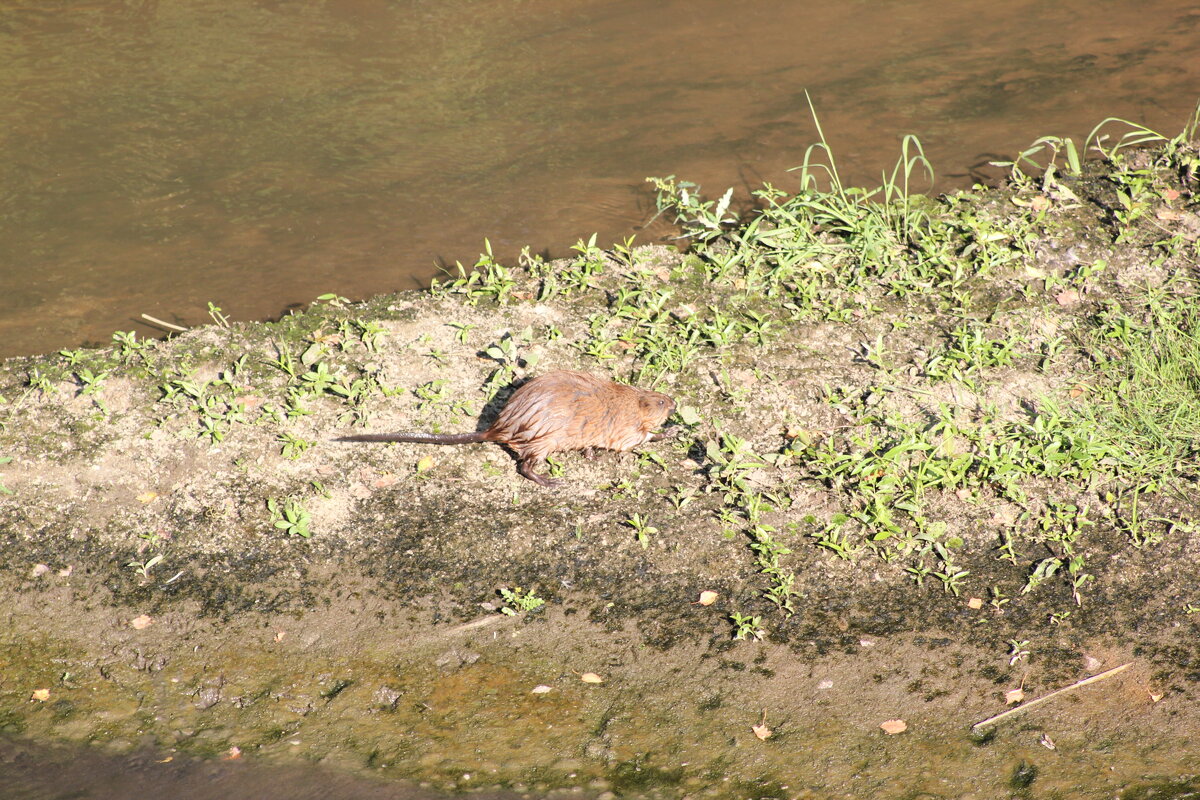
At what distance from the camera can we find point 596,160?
727 centimetres

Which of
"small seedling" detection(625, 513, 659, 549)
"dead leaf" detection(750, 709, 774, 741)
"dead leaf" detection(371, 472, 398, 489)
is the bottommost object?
"dead leaf" detection(750, 709, 774, 741)

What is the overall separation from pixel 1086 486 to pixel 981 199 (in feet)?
7.63

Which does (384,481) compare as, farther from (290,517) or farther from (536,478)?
(536,478)

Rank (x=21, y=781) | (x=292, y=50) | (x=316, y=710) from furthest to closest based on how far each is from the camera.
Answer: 1. (x=292, y=50)
2. (x=316, y=710)
3. (x=21, y=781)

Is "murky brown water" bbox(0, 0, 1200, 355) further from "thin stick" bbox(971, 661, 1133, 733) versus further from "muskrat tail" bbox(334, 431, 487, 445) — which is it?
"thin stick" bbox(971, 661, 1133, 733)

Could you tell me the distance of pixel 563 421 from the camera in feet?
13.8

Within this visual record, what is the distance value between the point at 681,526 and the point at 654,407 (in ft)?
1.82

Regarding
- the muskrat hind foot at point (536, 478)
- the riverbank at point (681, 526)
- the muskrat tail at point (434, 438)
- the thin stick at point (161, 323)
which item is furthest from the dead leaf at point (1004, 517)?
the thin stick at point (161, 323)

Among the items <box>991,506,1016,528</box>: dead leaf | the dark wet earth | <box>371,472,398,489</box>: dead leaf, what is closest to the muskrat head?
<box>371,472,398,489</box>: dead leaf

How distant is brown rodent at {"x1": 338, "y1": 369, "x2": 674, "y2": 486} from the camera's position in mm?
4219

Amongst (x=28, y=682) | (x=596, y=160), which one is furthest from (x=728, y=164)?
(x=28, y=682)

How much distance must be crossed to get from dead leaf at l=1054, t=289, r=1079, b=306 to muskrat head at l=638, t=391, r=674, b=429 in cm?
220

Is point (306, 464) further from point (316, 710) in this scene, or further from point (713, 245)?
point (713, 245)

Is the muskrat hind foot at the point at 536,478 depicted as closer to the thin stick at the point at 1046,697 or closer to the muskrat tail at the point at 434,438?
the muskrat tail at the point at 434,438
